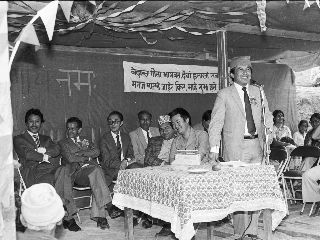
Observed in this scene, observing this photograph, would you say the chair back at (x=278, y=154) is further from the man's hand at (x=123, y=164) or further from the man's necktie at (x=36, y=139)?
the man's necktie at (x=36, y=139)

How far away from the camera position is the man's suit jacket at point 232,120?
5.18 meters

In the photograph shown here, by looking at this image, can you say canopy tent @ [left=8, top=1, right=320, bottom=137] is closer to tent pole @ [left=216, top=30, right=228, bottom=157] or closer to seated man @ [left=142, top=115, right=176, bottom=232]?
tent pole @ [left=216, top=30, right=228, bottom=157]

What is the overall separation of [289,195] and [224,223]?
1.98m

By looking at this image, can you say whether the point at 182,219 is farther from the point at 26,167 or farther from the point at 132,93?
the point at 132,93

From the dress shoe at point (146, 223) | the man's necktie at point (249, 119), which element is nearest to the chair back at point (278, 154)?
the man's necktie at point (249, 119)

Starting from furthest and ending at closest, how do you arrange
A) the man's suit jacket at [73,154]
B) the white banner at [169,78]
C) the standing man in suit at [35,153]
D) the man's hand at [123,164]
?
the white banner at [169,78] < the man's hand at [123,164] < the man's suit jacket at [73,154] < the standing man in suit at [35,153]

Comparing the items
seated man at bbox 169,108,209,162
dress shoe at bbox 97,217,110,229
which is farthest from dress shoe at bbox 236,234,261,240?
dress shoe at bbox 97,217,110,229

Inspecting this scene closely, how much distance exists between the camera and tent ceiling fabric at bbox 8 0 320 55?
18.0ft

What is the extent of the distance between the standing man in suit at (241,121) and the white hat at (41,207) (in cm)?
296

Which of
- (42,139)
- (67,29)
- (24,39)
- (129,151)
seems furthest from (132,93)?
(24,39)

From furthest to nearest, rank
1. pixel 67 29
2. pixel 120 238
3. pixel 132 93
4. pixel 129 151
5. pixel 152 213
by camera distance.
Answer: pixel 132 93 → pixel 129 151 → pixel 67 29 → pixel 120 238 → pixel 152 213

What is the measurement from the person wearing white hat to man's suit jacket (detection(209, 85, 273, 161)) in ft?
9.72

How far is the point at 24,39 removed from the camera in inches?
138

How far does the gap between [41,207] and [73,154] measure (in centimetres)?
482
